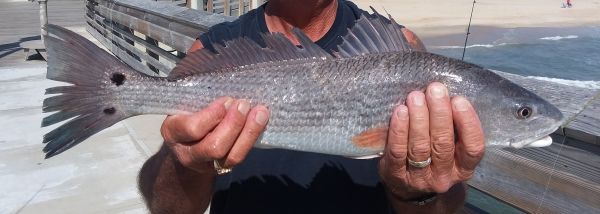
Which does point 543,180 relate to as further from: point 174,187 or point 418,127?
point 174,187

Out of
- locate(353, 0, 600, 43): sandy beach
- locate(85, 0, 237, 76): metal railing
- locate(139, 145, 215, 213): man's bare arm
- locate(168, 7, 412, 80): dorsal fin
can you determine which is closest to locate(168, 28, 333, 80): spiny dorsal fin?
locate(168, 7, 412, 80): dorsal fin

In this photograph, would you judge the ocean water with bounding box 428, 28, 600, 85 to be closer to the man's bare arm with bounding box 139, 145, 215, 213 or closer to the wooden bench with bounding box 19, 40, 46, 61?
the wooden bench with bounding box 19, 40, 46, 61

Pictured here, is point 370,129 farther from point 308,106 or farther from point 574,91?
point 574,91

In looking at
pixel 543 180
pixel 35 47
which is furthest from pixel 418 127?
pixel 35 47

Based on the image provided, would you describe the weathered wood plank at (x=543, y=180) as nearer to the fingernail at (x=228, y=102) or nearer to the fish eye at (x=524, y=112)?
the fish eye at (x=524, y=112)

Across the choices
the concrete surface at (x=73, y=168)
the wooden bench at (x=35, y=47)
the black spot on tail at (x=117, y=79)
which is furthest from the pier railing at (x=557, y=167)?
the wooden bench at (x=35, y=47)

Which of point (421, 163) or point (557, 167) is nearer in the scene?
point (421, 163)

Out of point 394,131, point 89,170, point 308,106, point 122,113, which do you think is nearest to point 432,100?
point 394,131
